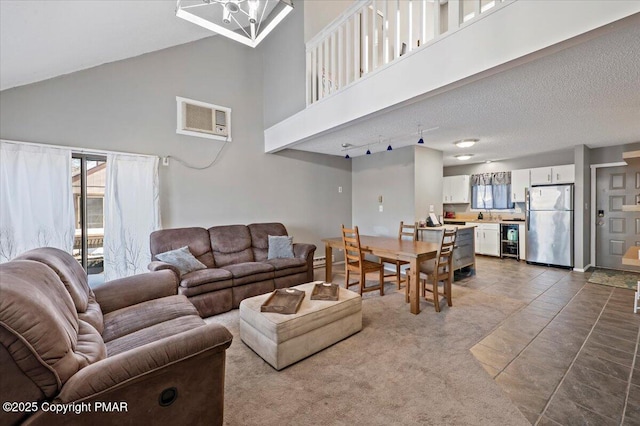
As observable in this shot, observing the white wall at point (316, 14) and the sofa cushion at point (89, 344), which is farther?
the white wall at point (316, 14)

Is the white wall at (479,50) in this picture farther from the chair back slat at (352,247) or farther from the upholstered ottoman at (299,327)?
the upholstered ottoman at (299,327)

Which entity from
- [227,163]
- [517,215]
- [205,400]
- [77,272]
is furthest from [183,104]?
[517,215]

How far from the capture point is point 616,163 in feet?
16.2

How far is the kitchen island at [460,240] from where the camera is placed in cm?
448

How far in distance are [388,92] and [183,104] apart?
9.41 ft

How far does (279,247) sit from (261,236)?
1.24 feet

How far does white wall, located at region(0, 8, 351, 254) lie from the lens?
9.85 feet

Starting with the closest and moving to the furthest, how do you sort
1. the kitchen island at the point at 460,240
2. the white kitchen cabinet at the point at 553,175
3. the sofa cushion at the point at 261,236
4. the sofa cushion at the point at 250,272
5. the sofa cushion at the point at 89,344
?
the sofa cushion at the point at 89,344 < the sofa cushion at the point at 250,272 < the sofa cushion at the point at 261,236 < the kitchen island at the point at 460,240 < the white kitchen cabinet at the point at 553,175

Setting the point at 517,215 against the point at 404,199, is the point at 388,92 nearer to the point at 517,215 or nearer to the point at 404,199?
the point at 404,199

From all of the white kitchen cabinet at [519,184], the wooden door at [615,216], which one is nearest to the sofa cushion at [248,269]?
the white kitchen cabinet at [519,184]

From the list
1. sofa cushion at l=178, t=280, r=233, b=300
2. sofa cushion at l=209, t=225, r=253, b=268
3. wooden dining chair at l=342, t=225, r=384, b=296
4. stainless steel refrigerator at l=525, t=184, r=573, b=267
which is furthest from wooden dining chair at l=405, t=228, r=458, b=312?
stainless steel refrigerator at l=525, t=184, r=573, b=267

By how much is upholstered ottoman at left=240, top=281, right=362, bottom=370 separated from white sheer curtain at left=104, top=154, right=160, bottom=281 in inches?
75.9

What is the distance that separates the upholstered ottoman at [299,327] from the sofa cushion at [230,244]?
152 cm

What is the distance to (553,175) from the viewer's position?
17.8 feet
